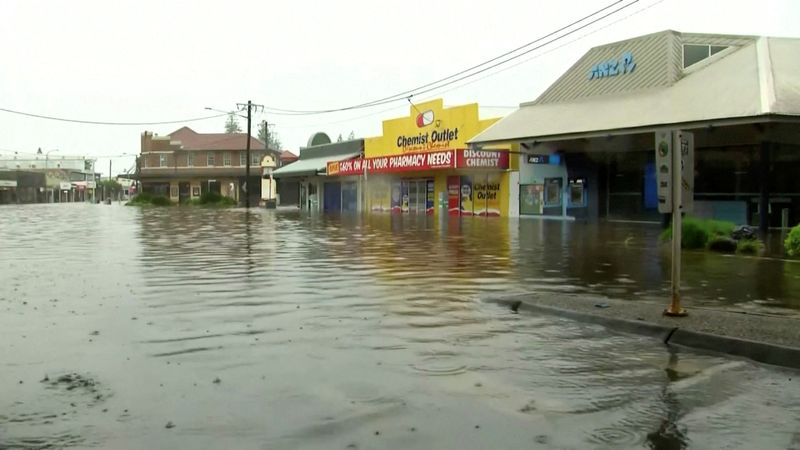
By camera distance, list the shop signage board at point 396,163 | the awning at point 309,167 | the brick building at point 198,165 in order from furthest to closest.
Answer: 1. the brick building at point 198,165
2. the awning at point 309,167
3. the shop signage board at point 396,163

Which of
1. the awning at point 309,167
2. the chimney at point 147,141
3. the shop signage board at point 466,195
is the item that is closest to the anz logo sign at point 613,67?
the shop signage board at point 466,195

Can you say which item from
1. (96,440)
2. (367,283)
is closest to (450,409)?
(96,440)

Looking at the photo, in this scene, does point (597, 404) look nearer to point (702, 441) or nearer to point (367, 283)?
point (702, 441)

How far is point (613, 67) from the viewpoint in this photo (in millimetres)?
32062

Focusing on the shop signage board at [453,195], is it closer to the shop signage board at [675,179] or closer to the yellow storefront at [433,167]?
the yellow storefront at [433,167]

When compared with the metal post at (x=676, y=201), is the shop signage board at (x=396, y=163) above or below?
above

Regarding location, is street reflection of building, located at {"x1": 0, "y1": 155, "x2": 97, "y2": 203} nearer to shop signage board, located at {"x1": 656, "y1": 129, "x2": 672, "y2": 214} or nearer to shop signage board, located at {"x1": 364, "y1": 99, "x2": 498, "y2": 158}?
shop signage board, located at {"x1": 364, "y1": 99, "x2": 498, "y2": 158}

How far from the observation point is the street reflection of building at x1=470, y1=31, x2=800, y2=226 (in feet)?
81.5

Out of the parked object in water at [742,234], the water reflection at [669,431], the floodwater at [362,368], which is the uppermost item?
the parked object in water at [742,234]

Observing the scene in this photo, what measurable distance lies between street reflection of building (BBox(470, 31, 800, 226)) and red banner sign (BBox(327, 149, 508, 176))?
162 centimetres

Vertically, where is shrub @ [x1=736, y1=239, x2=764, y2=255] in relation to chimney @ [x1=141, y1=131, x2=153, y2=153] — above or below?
below

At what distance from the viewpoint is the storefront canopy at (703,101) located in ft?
75.6

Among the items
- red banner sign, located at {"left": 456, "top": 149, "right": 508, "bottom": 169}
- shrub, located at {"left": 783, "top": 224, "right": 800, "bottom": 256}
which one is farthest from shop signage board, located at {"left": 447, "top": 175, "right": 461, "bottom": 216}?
shrub, located at {"left": 783, "top": 224, "right": 800, "bottom": 256}

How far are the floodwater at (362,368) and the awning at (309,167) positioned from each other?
146ft
